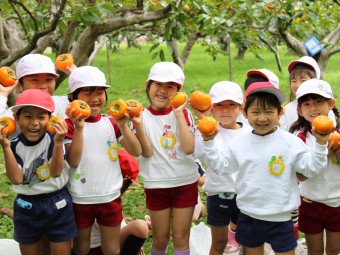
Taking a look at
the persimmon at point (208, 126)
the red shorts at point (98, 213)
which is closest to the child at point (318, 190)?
the persimmon at point (208, 126)

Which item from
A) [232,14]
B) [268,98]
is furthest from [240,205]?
[232,14]

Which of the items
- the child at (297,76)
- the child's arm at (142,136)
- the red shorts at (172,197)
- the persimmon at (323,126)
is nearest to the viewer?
the persimmon at (323,126)

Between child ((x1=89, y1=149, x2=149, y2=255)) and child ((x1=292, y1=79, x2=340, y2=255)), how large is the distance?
103cm

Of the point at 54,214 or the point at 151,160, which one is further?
the point at 151,160

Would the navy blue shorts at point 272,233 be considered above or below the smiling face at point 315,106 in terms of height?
below

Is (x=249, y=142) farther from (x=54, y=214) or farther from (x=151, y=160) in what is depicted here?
(x=54, y=214)

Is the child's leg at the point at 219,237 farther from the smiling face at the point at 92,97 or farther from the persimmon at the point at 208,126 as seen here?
the smiling face at the point at 92,97

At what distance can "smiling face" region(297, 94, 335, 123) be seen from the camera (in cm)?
312

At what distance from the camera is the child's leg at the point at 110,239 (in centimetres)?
329

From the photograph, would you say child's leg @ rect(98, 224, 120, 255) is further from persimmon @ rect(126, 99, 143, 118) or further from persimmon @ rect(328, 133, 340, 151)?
persimmon @ rect(328, 133, 340, 151)

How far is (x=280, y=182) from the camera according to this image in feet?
9.44

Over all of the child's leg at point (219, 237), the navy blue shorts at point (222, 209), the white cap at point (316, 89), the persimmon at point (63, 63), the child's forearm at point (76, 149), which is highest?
the persimmon at point (63, 63)

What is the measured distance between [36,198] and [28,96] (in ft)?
1.93

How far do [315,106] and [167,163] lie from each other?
0.95 meters
